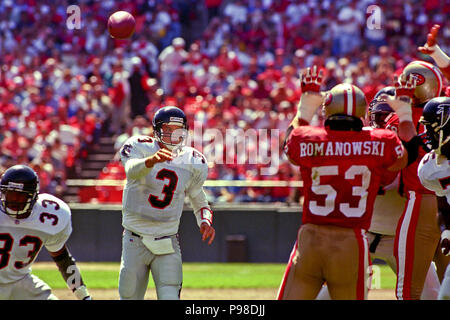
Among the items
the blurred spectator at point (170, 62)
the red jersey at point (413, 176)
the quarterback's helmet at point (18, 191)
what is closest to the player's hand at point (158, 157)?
the quarterback's helmet at point (18, 191)

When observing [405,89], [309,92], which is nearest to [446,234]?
[405,89]

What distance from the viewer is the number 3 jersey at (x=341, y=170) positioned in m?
5.62

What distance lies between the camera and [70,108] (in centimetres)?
1730

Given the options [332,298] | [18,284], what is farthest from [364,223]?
[18,284]

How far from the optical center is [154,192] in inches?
276

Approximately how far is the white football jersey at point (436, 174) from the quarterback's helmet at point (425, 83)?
1113 millimetres

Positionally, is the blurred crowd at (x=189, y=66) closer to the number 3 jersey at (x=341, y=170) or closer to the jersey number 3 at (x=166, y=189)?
the jersey number 3 at (x=166, y=189)

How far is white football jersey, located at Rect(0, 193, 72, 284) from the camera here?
606 cm

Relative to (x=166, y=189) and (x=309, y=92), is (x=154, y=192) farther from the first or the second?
(x=309, y=92)

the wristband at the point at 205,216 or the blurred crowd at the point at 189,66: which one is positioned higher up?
the blurred crowd at the point at 189,66

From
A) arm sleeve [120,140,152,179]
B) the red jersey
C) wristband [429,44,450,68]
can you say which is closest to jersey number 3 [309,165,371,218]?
the red jersey
